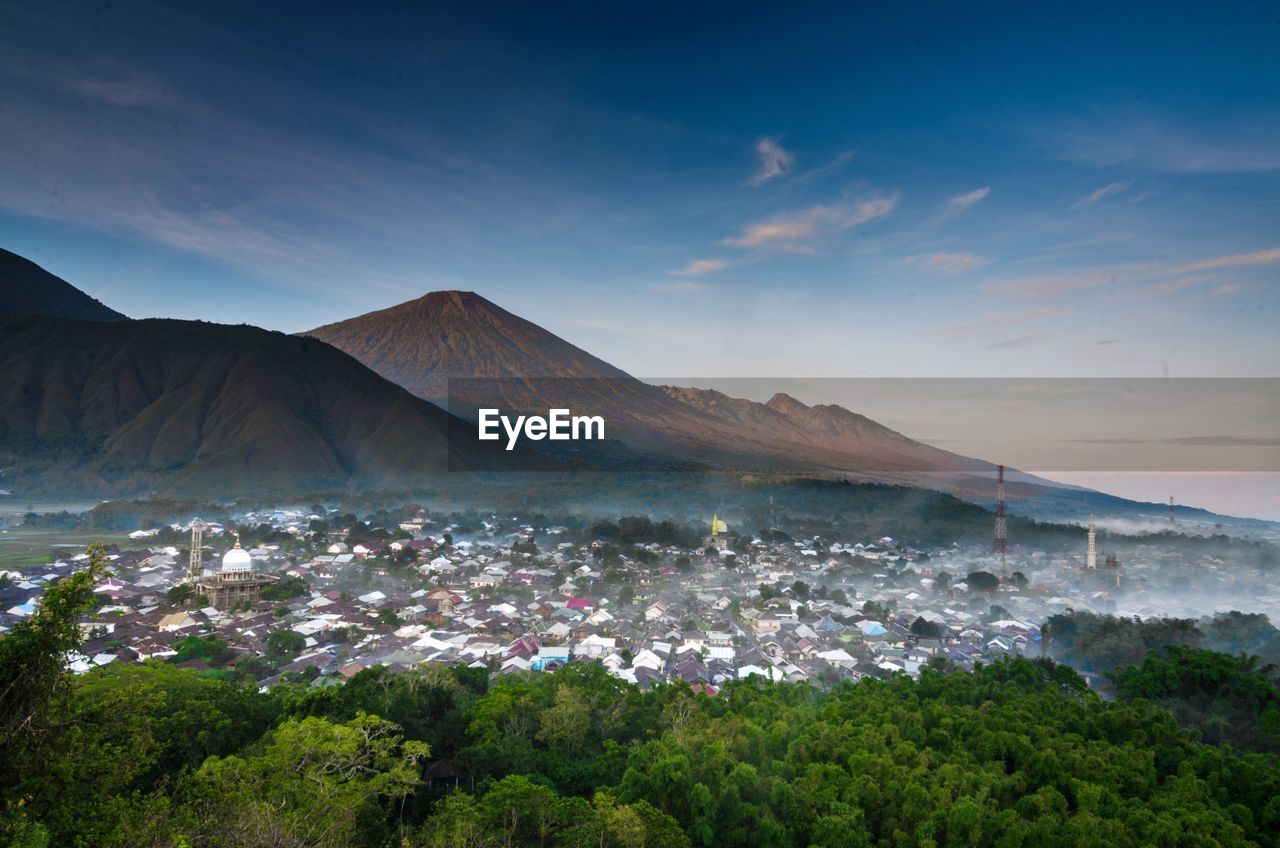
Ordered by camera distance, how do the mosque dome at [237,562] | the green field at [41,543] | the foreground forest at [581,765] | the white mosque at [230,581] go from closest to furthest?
the foreground forest at [581,765]
the white mosque at [230,581]
the mosque dome at [237,562]
the green field at [41,543]

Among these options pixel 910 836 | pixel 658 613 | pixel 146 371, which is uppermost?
pixel 146 371

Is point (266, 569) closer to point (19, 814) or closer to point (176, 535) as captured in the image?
point (176, 535)

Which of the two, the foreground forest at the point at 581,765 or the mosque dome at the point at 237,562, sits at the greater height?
the foreground forest at the point at 581,765

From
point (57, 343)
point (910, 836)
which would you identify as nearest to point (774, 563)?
point (910, 836)

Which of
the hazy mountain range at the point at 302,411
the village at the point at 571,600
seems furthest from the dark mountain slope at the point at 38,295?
the village at the point at 571,600

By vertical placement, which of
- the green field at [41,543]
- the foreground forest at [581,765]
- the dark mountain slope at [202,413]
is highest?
the dark mountain slope at [202,413]

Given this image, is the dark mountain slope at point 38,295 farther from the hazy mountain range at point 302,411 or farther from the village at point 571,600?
the village at point 571,600

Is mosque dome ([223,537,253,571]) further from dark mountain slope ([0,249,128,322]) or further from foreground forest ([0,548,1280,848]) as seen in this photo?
dark mountain slope ([0,249,128,322])
